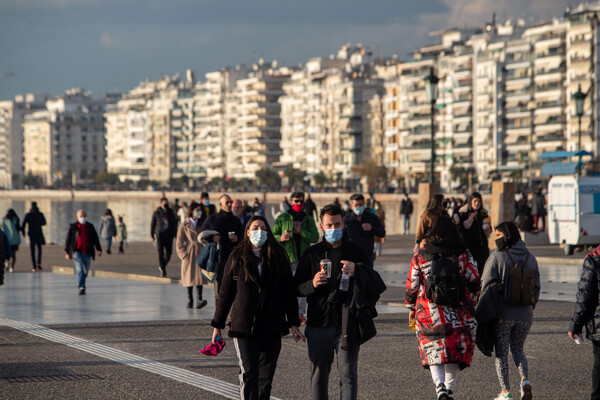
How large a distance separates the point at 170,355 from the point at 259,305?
404 centimetres

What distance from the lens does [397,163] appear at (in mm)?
161375

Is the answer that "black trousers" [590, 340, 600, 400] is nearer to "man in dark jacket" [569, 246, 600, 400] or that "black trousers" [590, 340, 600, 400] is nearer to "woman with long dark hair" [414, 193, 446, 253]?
"man in dark jacket" [569, 246, 600, 400]

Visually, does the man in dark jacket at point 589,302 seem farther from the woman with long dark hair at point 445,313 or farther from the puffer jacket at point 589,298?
the woman with long dark hair at point 445,313

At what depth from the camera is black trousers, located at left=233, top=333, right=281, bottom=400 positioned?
7547 mm

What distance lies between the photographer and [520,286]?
8.87 meters

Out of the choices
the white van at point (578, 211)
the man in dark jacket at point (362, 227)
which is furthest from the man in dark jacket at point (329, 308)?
the white van at point (578, 211)

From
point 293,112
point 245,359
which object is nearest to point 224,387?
point 245,359

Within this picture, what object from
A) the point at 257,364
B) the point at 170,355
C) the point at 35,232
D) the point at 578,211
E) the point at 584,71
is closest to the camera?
the point at 257,364

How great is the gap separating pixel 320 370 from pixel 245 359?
471mm

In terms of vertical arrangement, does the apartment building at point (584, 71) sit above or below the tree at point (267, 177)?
above

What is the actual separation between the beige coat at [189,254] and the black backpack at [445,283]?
28.3 ft

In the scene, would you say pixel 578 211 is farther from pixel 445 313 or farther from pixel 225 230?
pixel 445 313

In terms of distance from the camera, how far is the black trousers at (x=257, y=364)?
297 inches

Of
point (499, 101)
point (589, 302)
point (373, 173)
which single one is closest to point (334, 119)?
point (373, 173)
